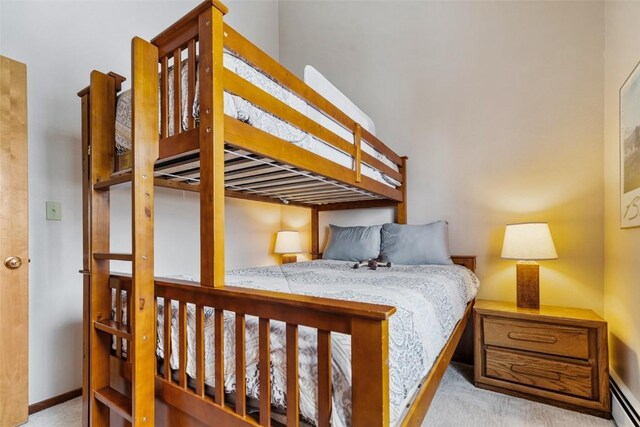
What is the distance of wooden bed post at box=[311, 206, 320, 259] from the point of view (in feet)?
11.3

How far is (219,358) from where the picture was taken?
984 mm

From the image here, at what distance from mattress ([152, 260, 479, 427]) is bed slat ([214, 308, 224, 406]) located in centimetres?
3

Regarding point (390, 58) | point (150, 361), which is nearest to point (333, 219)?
point (390, 58)

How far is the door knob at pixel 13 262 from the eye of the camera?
170 cm

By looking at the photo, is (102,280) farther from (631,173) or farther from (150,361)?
(631,173)

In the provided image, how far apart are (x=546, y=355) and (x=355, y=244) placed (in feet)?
4.98

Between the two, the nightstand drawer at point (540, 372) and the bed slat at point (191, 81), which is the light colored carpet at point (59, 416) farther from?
the nightstand drawer at point (540, 372)

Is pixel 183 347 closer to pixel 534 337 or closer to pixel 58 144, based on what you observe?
pixel 58 144

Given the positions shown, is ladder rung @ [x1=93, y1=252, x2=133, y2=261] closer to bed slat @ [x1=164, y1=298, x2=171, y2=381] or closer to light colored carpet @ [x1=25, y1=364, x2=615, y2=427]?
bed slat @ [x1=164, y1=298, x2=171, y2=381]

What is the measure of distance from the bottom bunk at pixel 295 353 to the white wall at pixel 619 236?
110 cm

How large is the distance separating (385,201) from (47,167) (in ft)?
8.41

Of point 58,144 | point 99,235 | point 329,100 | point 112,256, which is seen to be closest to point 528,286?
point 329,100

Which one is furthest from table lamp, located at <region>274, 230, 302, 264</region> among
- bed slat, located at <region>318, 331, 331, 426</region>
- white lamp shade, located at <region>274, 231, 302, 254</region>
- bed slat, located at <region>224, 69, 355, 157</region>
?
bed slat, located at <region>318, 331, 331, 426</region>

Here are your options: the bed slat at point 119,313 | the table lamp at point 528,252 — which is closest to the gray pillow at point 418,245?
the table lamp at point 528,252
